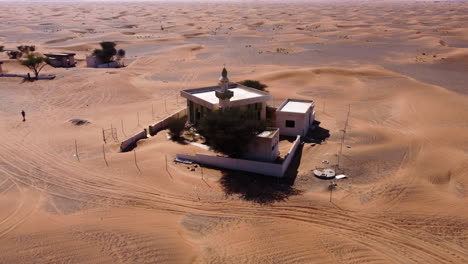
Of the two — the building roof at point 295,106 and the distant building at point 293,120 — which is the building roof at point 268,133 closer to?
the distant building at point 293,120

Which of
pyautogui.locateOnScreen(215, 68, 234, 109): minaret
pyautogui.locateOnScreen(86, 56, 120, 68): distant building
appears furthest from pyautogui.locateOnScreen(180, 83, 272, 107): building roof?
pyautogui.locateOnScreen(86, 56, 120, 68): distant building

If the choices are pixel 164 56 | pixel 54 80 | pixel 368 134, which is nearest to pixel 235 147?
pixel 368 134

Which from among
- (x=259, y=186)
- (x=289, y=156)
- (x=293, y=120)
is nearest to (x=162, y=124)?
(x=293, y=120)

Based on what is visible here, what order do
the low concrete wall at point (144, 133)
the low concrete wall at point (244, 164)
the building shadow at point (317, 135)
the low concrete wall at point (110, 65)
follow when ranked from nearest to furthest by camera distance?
the low concrete wall at point (244, 164), the low concrete wall at point (144, 133), the building shadow at point (317, 135), the low concrete wall at point (110, 65)

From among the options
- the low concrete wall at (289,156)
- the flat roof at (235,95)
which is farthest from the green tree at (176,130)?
the low concrete wall at (289,156)

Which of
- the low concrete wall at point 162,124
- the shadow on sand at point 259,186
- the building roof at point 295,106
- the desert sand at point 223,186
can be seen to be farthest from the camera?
the building roof at point 295,106

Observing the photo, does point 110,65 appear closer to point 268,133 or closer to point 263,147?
point 268,133
